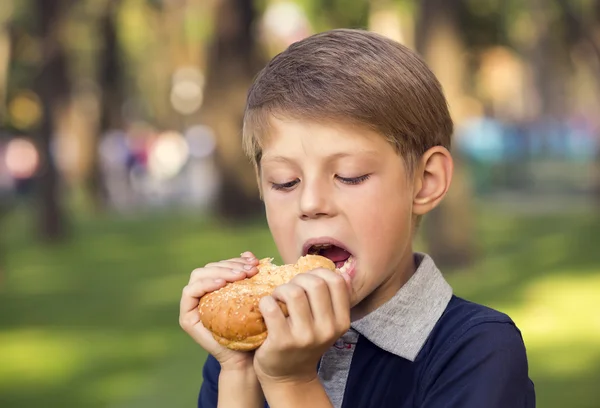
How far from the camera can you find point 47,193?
61.3 ft

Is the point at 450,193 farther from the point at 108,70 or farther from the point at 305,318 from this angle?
the point at 108,70

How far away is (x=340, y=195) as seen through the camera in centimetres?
229

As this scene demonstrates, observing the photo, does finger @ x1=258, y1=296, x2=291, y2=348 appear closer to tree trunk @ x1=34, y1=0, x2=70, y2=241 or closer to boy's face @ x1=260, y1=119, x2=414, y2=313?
boy's face @ x1=260, y1=119, x2=414, y2=313

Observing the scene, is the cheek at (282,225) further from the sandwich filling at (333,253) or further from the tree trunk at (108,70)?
the tree trunk at (108,70)

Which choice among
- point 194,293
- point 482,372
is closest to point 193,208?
point 194,293

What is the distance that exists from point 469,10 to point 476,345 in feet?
90.8

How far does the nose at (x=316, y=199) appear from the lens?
2256 mm

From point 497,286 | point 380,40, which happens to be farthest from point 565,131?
point 380,40

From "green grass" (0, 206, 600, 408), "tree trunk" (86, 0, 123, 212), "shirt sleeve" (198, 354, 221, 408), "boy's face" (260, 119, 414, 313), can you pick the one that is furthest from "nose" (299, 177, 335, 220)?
"tree trunk" (86, 0, 123, 212)

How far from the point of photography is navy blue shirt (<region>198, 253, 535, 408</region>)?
2195 millimetres

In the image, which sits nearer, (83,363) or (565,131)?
(83,363)

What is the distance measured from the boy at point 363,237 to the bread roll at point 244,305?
0.03 m

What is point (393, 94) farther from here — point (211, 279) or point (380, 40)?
point (211, 279)

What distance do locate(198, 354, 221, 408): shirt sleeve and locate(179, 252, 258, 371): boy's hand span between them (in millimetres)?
236
